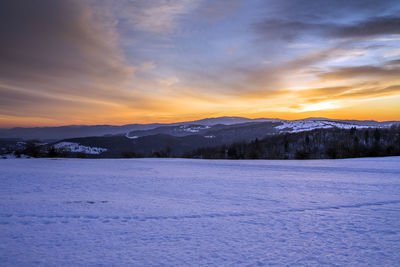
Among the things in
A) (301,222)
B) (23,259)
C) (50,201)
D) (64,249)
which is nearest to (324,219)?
(301,222)

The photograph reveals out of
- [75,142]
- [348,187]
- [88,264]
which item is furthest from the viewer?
[75,142]

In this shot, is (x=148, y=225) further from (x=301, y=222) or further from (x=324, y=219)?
(x=324, y=219)

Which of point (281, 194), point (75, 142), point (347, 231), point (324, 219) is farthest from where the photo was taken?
point (75, 142)

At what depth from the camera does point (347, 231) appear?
12.7 feet

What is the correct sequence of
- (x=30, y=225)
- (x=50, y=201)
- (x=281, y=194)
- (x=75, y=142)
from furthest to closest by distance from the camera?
(x=75, y=142) → (x=281, y=194) → (x=50, y=201) → (x=30, y=225)

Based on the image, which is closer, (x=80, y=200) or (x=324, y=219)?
(x=324, y=219)

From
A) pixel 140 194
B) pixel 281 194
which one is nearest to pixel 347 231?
pixel 281 194

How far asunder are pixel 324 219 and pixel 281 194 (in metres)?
2.31

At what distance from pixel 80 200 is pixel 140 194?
4.88 ft

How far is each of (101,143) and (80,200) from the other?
555ft

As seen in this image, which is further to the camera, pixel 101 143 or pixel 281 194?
pixel 101 143

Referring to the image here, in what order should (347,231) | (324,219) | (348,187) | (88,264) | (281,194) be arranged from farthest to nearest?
(348,187) < (281,194) < (324,219) < (347,231) < (88,264)

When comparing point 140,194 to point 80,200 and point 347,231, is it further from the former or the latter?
point 347,231

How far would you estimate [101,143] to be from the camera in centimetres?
16438
